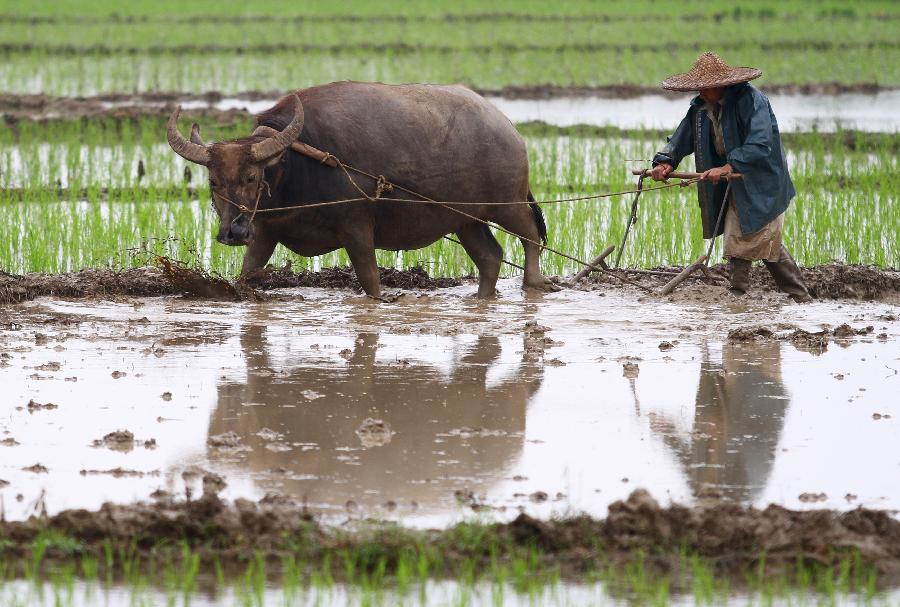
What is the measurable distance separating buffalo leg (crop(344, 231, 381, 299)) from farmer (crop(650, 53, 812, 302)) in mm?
1495

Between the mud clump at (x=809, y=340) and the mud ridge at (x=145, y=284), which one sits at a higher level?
the mud ridge at (x=145, y=284)

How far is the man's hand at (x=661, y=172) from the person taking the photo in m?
6.65

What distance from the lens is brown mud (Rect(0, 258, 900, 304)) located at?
267 inches

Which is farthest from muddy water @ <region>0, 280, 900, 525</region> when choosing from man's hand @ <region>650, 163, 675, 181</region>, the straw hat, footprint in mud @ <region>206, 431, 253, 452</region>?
the straw hat

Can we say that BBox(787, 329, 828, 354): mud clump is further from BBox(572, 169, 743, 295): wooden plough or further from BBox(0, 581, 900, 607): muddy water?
BBox(0, 581, 900, 607): muddy water

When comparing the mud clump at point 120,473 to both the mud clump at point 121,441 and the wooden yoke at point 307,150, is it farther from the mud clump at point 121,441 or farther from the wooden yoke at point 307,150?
the wooden yoke at point 307,150

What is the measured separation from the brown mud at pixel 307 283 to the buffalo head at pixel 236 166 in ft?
1.73

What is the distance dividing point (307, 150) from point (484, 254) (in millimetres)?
1298

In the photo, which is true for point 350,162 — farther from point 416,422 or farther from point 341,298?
point 416,422

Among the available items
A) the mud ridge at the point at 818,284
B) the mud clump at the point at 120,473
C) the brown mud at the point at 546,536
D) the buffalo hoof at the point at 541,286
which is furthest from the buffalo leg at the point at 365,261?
the brown mud at the point at 546,536

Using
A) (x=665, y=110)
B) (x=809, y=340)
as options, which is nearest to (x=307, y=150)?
(x=809, y=340)

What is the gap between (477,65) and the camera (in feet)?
58.9

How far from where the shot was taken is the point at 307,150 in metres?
6.52

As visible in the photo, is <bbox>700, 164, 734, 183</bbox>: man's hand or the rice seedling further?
the rice seedling
